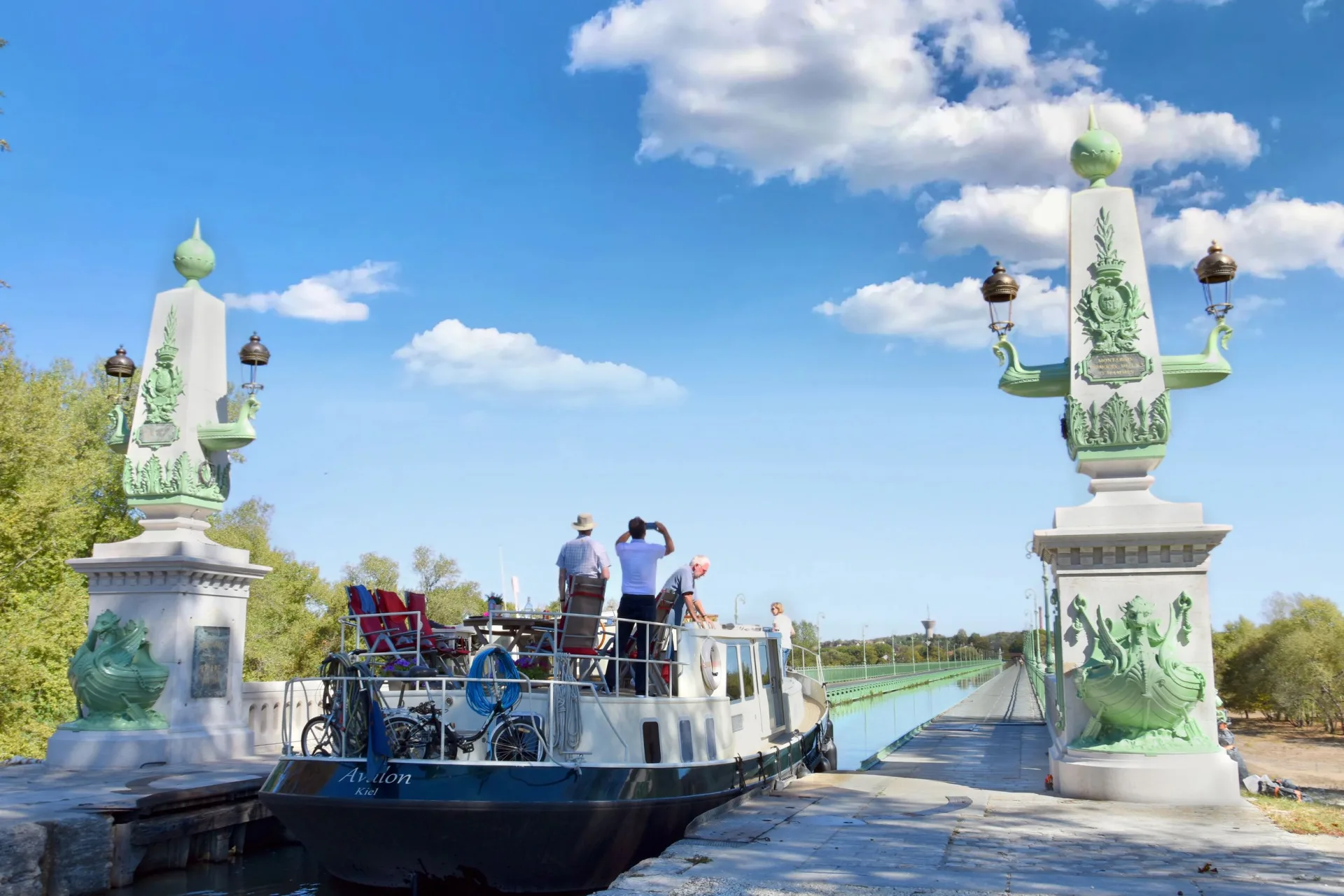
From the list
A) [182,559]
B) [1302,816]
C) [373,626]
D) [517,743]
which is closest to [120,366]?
[182,559]

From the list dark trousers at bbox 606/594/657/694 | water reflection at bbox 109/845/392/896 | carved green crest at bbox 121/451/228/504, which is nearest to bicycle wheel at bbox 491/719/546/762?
dark trousers at bbox 606/594/657/694

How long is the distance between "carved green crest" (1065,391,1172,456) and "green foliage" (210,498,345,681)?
35.8 m

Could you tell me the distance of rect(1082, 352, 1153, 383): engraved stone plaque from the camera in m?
12.6

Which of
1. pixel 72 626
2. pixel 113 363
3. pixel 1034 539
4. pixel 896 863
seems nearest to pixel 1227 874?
pixel 896 863

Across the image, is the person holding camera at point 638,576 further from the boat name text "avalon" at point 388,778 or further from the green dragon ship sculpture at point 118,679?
the green dragon ship sculpture at point 118,679

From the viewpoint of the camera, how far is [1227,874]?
27.0ft

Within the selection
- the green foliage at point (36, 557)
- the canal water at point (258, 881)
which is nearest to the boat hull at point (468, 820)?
the canal water at point (258, 881)

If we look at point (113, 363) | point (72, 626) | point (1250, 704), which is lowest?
point (1250, 704)

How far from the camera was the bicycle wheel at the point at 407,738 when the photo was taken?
10531mm

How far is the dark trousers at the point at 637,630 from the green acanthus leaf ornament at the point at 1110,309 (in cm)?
626

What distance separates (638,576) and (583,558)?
68 cm

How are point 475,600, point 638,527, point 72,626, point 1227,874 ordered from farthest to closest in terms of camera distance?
point 475,600 < point 72,626 < point 638,527 < point 1227,874

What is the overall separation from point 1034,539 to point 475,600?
193 feet

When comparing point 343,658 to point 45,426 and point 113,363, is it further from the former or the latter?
point 45,426
